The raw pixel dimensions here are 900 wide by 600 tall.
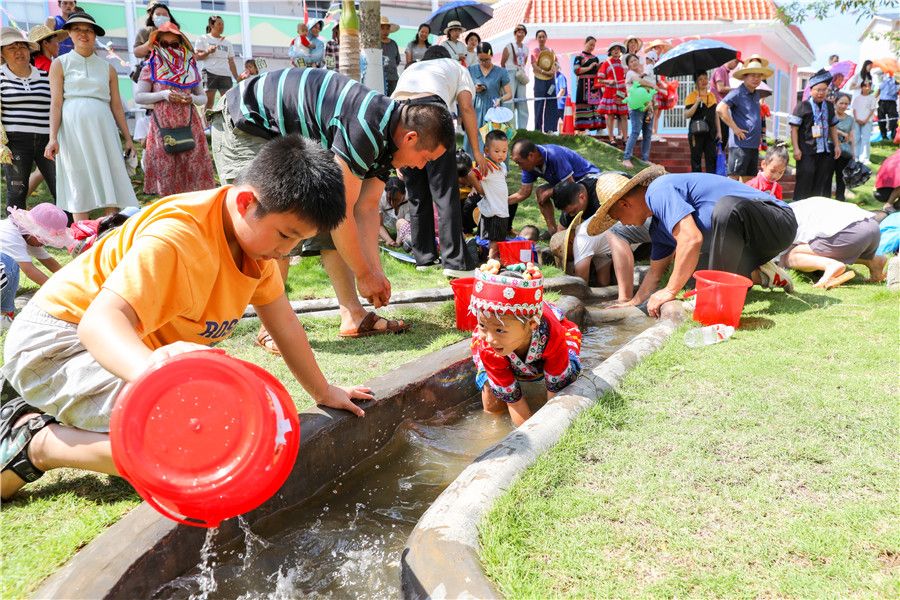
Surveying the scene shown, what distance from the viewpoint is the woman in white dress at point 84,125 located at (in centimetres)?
639

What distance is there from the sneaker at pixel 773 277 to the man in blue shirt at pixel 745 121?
13.7ft

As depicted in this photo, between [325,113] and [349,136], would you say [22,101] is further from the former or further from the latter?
[349,136]

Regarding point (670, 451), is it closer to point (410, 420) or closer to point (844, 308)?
point (410, 420)

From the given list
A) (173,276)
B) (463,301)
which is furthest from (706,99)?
(173,276)

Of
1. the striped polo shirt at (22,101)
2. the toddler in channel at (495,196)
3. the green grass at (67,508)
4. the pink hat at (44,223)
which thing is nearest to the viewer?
the green grass at (67,508)

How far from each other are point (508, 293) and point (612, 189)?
2942mm

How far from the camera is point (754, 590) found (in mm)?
2020

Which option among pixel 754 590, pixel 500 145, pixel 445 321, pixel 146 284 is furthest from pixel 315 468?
pixel 500 145

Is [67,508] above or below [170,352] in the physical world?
below

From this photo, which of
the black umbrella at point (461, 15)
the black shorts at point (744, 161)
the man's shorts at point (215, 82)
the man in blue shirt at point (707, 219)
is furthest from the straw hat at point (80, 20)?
the black shorts at point (744, 161)

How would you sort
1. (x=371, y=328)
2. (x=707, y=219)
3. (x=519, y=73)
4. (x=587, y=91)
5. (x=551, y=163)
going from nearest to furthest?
1. (x=371, y=328)
2. (x=707, y=219)
3. (x=551, y=163)
4. (x=519, y=73)
5. (x=587, y=91)

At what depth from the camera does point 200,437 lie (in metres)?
1.81

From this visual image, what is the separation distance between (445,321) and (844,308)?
3.08m

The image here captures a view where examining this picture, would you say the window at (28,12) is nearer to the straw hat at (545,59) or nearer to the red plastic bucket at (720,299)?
the straw hat at (545,59)
